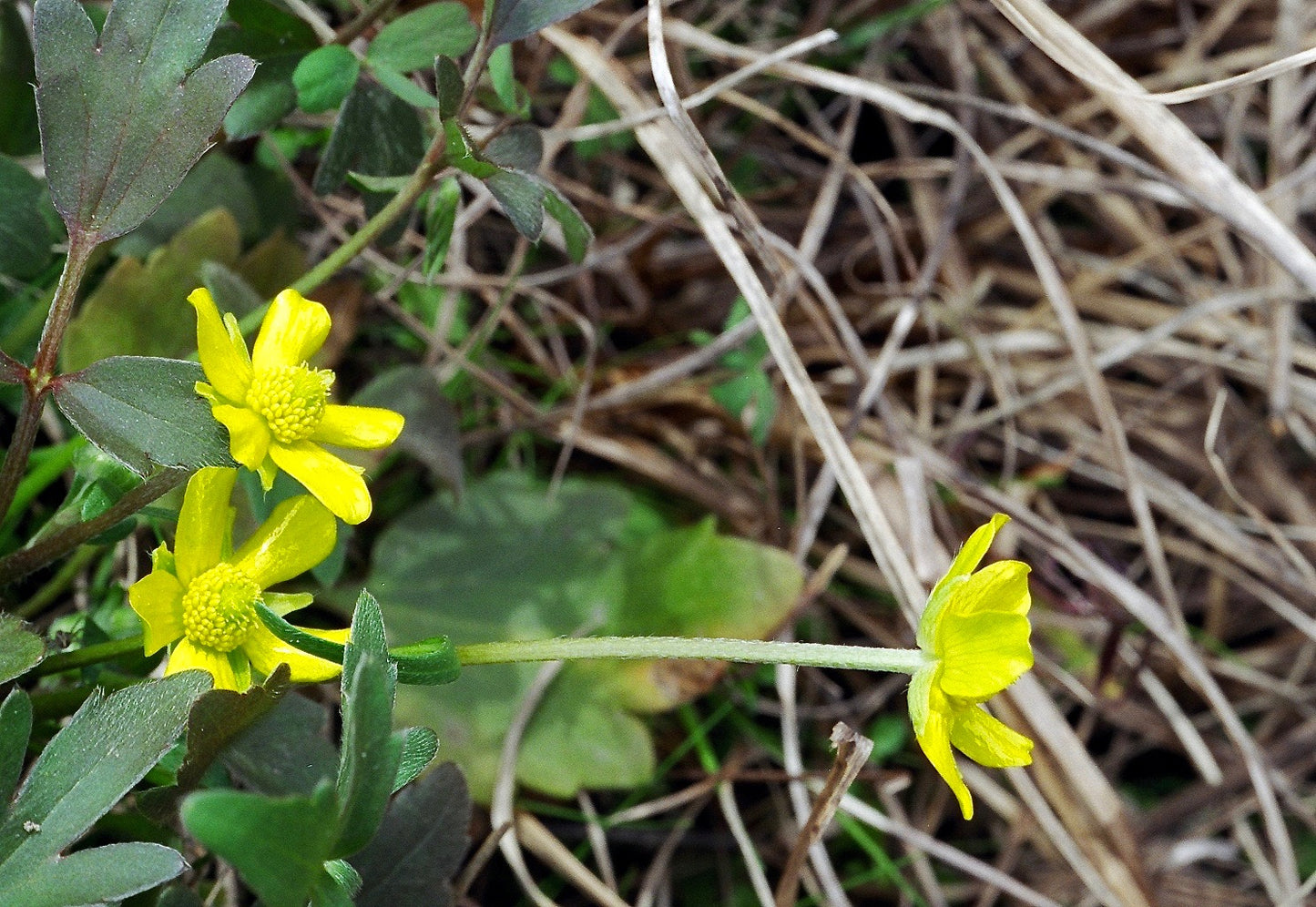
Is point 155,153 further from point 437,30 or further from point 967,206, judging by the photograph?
point 967,206

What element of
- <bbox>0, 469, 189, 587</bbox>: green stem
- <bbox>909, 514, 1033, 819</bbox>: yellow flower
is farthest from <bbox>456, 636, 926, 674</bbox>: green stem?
<bbox>0, 469, 189, 587</bbox>: green stem

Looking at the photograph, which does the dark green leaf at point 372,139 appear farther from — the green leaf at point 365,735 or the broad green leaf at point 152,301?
the green leaf at point 365,735

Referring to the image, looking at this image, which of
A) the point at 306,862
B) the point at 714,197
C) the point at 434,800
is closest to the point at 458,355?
the point at 714,197

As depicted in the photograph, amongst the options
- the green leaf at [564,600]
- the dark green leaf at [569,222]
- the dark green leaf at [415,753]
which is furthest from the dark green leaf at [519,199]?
the green leaf at [564,600]

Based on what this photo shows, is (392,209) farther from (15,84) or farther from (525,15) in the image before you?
Answer: (15,84)

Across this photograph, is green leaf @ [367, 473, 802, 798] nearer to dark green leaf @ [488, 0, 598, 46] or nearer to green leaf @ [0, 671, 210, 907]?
green leaf @ [0, 671, 210, 907]

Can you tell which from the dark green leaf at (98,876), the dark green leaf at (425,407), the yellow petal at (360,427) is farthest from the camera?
the dark green leaf at (425,407)
